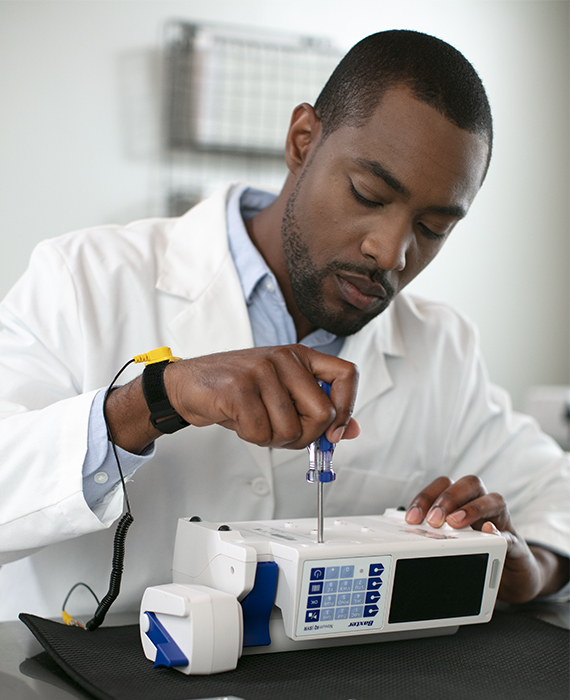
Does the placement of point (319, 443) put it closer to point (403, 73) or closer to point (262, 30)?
point (403, 73)

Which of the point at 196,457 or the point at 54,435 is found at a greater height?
the point at 54,435

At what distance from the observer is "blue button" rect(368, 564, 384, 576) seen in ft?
2.45

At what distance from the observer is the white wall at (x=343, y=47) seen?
1964mm

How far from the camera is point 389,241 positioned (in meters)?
1.02

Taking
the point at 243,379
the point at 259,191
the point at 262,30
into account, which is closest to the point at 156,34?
the point at 262,30

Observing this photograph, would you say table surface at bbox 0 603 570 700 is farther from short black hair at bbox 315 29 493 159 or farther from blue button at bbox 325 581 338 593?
short black hair at bbox 315 29 493 159

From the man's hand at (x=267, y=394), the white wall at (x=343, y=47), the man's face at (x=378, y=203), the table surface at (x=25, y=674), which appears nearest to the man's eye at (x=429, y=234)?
the man's face at (x=378, y=203)

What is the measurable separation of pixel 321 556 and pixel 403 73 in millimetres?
758

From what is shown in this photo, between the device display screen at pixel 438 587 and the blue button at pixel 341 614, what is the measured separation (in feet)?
0.21

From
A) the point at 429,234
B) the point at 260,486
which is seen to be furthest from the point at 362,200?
the point at 260,486

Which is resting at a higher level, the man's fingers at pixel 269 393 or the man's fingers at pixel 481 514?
the man's fingers at pixel 269 393

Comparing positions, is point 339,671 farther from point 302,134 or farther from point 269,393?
point 302,134

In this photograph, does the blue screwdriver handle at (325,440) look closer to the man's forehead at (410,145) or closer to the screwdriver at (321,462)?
the screwdriver at (321,462)

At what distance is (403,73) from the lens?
1057 millimetres
